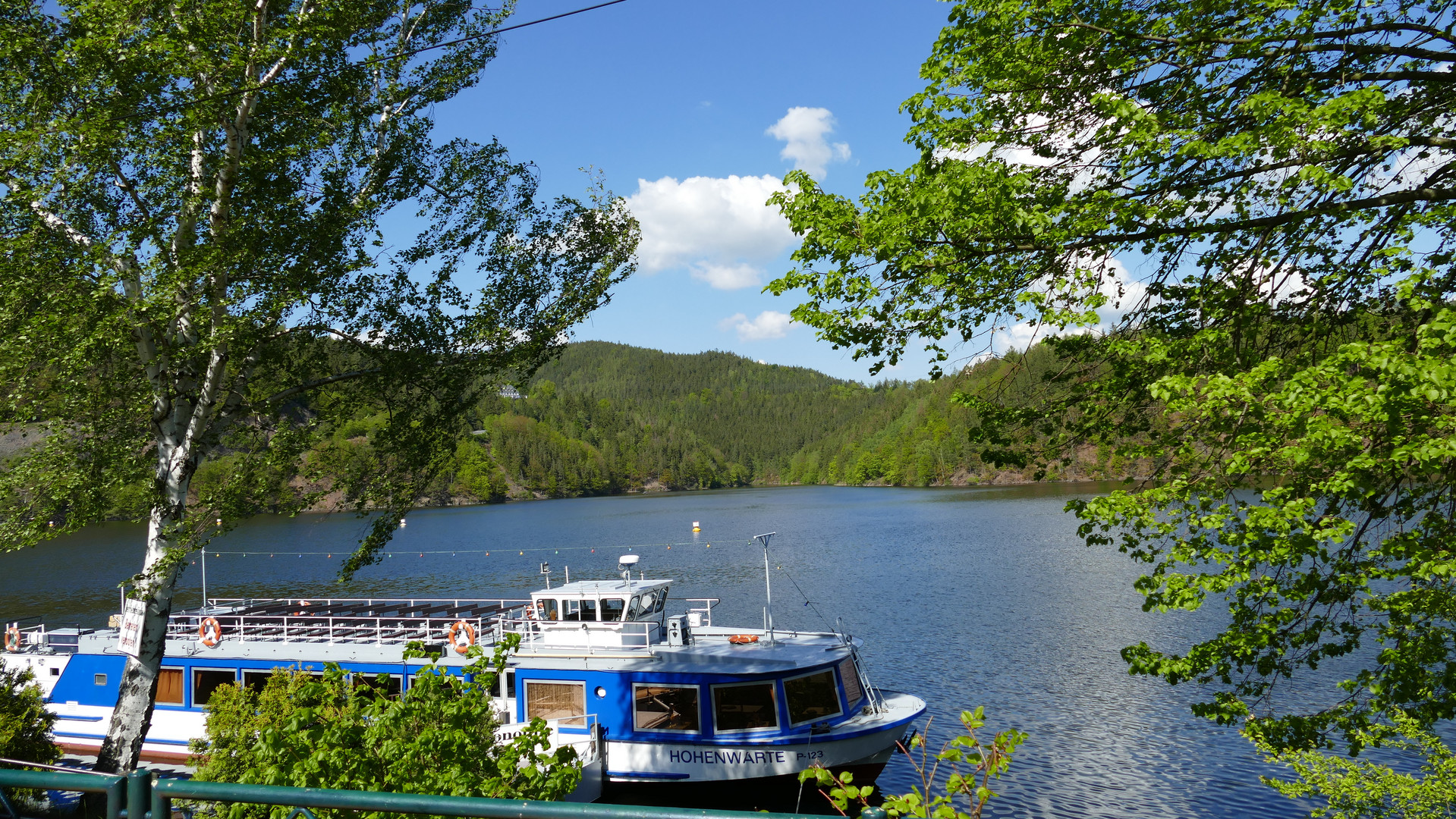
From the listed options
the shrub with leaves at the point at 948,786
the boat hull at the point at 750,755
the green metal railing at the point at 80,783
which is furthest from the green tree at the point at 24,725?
the shrub with leaves at the point at 948,786

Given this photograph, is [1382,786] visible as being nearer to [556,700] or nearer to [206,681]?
[556,700]

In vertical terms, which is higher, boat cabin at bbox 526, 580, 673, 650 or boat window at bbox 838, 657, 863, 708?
boat cabin at bbox 526, 580, 673, 650

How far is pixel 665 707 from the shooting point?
18.1 m

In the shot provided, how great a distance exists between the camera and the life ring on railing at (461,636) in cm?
1959

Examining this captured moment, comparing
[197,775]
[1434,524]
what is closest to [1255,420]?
[1434,524]

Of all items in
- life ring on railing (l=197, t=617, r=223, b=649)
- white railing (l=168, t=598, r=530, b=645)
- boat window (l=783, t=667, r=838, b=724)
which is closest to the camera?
boat window (l=783, t=667, r=838, b=724)

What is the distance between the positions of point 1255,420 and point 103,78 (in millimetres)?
12806

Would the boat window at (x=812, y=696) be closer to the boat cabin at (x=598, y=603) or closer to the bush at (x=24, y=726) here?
the boat cabin at (x=598, y=603)

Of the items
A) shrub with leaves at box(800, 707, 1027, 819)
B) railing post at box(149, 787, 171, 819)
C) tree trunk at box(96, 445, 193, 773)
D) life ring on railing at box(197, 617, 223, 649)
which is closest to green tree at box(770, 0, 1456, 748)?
shrub with leaves at box(800, 707, 1027, 819)

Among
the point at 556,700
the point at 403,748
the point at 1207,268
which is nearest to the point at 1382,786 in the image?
the point at 1207,268

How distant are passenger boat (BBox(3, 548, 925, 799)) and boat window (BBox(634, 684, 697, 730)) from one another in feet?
0.10

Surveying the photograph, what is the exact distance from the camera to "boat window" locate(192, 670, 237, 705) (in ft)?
69.6

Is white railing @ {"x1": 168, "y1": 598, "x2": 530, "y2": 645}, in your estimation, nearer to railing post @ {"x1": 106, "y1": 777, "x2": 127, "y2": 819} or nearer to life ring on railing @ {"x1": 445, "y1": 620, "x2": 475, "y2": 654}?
life ring on railing @ {"x1": 445, "y1": 620, "x2": 475, "y2": 654}

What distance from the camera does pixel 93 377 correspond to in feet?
39.0
